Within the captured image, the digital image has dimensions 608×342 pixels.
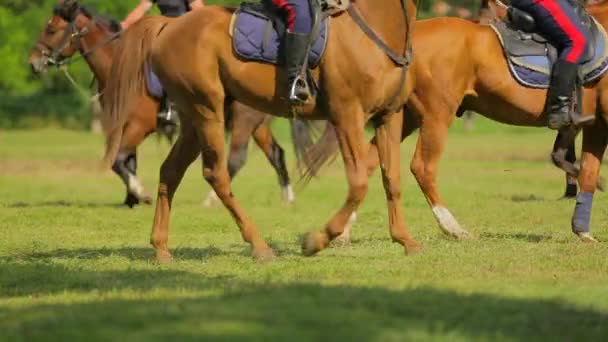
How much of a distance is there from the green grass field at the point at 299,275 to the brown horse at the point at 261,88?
0.56m

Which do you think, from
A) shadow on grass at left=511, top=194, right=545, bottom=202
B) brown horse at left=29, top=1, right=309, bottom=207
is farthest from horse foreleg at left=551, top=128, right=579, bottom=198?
brown horse at left=29, top=1, right=309, bottom=207

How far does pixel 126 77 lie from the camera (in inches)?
521

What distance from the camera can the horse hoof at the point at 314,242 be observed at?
12.1 metres

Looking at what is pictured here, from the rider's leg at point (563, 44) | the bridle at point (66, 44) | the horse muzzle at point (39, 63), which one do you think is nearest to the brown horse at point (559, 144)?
the rider's leg at point (563, 44)

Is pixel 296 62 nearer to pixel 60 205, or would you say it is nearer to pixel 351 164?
pixel 351 164

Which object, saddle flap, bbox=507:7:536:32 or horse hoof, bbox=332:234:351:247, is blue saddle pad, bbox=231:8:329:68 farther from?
saddle flap, bbox=507:7:536:32

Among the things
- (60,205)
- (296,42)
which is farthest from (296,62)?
(60,205)

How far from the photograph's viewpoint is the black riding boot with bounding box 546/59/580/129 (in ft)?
46.0

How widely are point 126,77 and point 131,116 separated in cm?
678

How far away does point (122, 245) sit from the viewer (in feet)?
48.8

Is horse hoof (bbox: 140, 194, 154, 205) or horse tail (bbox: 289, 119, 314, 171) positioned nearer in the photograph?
horse tail (bbox: 289, 119, 314, 171)

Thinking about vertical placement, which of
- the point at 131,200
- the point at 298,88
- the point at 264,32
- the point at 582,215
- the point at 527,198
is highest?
the point at 264,32

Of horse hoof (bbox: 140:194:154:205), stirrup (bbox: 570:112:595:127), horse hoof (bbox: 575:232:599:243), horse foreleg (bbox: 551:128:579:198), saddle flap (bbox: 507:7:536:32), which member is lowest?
horse hoof (bbox: 140:194:154:205)

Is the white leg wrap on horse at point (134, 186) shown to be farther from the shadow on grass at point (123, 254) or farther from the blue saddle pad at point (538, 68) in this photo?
the blue saddle pad at point (538, 68)
